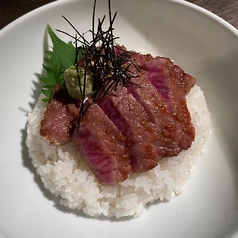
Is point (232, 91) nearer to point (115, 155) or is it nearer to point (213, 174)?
point (213, 174)

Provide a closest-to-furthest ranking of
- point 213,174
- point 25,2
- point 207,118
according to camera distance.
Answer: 1. point 213,174
2. point 207,118
3. point 25,2

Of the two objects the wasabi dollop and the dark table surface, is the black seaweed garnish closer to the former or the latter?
the wasabi dollop

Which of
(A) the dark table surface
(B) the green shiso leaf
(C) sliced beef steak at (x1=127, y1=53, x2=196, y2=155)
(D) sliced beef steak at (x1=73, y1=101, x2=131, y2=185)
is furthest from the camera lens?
(A) the dark table surface

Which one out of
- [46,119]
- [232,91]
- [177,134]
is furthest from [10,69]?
[232,91]

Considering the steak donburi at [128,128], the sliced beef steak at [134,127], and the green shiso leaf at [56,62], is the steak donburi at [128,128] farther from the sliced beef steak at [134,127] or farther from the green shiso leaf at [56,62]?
the green shiso leaf at [56,62]

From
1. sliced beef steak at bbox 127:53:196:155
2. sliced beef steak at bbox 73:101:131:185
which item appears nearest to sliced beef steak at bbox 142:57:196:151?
sliced beef steak at bbox 127:53:196:155
